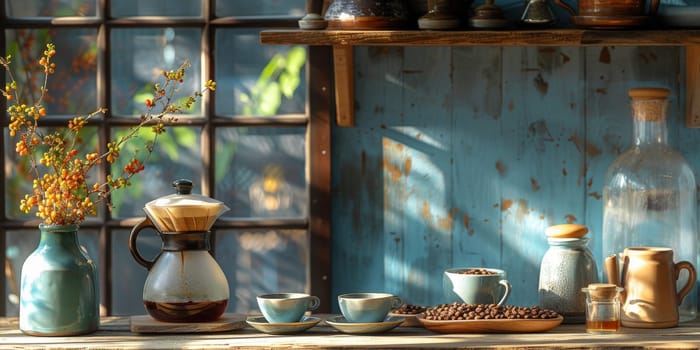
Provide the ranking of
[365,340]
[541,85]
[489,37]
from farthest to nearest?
1. [541,85]
2. [489,37]
3. [365,340]

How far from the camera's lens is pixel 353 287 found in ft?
9.75

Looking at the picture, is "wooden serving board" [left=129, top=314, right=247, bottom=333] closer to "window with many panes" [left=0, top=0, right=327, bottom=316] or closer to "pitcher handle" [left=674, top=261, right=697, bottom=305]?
"window with many panes" [left=0, top=0, right=327, bottom=316]

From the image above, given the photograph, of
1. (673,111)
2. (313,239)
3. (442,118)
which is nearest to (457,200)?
(442,118)

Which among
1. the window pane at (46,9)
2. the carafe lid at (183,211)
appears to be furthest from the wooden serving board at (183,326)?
the window pane at (46,9)

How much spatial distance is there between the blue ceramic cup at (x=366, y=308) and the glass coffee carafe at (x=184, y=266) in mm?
316

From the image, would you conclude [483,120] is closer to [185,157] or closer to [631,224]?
[631,224]

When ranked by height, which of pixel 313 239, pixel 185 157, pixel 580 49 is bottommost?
pixel 313 239

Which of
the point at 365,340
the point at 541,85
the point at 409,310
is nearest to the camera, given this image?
the point at 365,340

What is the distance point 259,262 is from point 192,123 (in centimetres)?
43

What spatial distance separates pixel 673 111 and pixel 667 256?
44cm

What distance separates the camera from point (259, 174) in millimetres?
2982

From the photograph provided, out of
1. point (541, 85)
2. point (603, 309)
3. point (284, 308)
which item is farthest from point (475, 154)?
point (284, 308)

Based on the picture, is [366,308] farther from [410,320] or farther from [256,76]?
[256,76]

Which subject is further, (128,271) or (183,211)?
(128,271)
